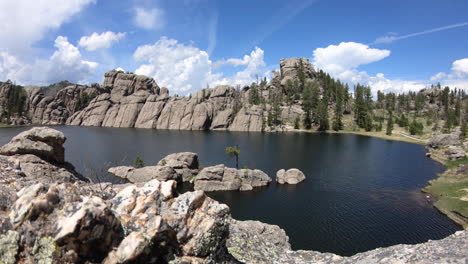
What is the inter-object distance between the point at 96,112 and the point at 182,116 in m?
65.4

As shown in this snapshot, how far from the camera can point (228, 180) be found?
184 feet

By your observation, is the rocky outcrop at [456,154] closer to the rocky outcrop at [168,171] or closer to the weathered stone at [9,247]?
the rocky outcrop at [168,171]

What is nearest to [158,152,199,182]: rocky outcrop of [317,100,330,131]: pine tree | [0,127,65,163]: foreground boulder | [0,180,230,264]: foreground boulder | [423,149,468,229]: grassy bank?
[0,127,65,163]: foreground boulder

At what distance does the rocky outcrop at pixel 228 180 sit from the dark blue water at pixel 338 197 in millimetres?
2263

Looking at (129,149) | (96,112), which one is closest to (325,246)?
(129,149)

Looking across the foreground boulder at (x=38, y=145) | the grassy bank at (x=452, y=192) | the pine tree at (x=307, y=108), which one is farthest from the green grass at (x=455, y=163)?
the pine tree at (x=307, y=108)

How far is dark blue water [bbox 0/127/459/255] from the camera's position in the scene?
36.9 meters

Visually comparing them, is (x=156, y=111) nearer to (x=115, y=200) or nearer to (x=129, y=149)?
(x=129, y=149)

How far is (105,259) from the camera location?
7762 mm

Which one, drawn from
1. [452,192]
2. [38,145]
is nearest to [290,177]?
[452,192]

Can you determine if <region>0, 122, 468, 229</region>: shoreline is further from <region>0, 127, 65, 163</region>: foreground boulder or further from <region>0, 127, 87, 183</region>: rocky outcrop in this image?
<region>0, 127, 65, 163</region>: foreground boulder

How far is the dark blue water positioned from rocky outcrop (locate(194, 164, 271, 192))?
226 centimetres

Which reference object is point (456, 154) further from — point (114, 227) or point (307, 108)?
point (114, 227)

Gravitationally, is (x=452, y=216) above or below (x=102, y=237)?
below
